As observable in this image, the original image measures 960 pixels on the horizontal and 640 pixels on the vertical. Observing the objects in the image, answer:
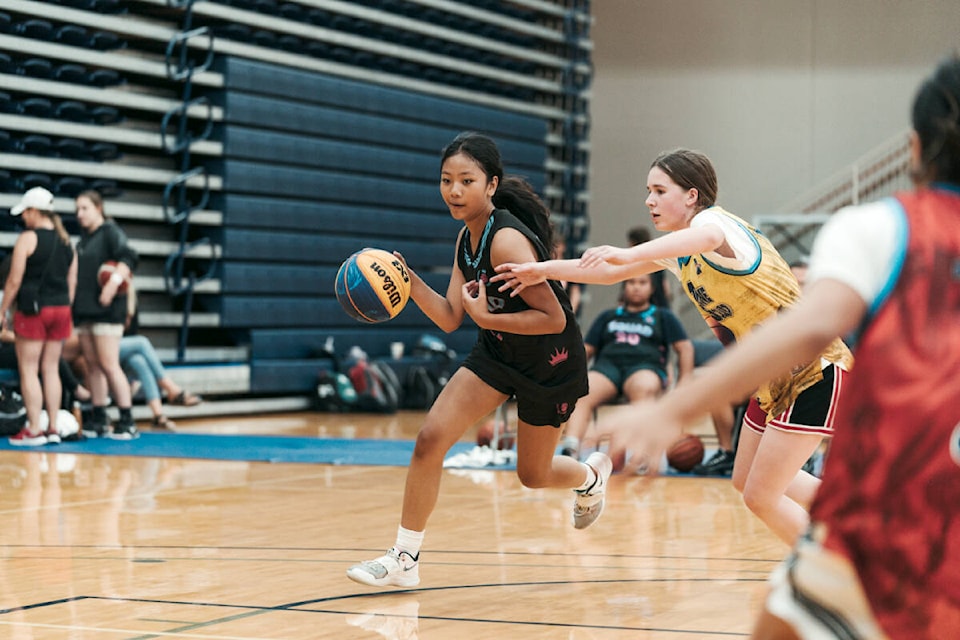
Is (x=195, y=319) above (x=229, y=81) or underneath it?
underneath

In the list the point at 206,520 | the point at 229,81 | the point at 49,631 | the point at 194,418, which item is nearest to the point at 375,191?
the point at 229,81

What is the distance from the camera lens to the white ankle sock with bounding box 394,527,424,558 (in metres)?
4.41

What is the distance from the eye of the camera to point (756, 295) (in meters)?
3.78

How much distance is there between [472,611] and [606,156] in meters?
15.2

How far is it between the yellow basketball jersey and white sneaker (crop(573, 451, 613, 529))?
1.20 m

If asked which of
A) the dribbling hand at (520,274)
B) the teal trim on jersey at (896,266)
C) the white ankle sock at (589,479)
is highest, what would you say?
the teal trim on jersey at (896,266)

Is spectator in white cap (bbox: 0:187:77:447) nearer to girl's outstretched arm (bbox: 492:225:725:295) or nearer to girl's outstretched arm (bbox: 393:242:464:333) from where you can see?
girl's outstretched arm (bbox: 393:242:464:333)

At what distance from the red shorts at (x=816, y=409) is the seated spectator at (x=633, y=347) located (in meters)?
4.60

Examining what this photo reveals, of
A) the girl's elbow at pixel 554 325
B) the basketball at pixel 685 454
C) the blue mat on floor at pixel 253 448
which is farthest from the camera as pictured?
the blue mat on floor at pixel 253 448

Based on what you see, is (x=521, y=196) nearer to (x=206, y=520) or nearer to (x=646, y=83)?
(x=206, y=520)

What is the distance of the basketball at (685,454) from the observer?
8.30m

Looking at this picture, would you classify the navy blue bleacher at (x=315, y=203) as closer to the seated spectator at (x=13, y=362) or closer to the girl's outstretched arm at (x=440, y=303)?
the seated spectator at (x=13, y=362)

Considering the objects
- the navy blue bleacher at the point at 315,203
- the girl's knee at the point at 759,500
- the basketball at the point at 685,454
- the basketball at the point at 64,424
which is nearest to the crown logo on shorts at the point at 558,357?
the girl's knee at the point at 759,500

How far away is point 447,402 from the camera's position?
4.39 metres
